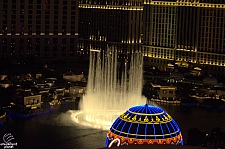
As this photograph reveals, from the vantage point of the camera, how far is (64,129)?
23828 mm

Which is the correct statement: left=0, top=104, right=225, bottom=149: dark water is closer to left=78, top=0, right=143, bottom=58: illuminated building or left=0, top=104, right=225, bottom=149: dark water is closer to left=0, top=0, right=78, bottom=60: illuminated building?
left=0, top=0, right=78, bottom=60: illuminated building

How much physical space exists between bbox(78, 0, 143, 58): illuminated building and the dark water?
61.6 feet

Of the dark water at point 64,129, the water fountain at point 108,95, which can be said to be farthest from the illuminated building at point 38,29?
the dark water at point 64,129

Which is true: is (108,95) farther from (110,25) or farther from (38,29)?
(110,25)

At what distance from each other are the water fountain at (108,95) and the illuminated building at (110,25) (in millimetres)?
5401

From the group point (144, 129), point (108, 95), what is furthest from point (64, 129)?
point (144, 129)

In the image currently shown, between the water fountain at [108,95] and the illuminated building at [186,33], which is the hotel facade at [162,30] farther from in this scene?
the water fountain at [108,95]

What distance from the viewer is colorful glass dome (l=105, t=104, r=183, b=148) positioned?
53.5 feet

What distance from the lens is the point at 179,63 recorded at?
43469 mm

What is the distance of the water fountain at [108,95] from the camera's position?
26562 millimetres

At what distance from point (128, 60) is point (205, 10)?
26.7 ft

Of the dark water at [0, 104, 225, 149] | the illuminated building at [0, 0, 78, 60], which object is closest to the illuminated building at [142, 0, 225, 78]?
the illuminated building at [0, 0, 78, 60]

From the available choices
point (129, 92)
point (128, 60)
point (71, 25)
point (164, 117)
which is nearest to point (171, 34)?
point (128, 60)

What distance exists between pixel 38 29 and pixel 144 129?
28.7m
